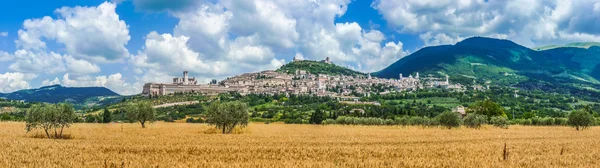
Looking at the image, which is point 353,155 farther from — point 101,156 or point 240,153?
point 101,156

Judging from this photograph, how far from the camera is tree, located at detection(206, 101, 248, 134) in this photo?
2512 inches

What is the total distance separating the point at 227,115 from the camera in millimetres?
63750

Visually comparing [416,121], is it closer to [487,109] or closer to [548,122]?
[548,122]

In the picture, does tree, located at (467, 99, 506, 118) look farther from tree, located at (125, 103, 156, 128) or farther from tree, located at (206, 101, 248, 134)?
tree, located at (125, 103, 156, 128)

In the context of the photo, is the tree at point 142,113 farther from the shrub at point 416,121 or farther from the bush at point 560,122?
the bush at point 560,122

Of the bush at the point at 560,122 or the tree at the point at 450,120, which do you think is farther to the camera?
the bush at the point at 560,122

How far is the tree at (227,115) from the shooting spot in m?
63.8

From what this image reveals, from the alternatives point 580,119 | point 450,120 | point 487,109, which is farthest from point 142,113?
point 487,109

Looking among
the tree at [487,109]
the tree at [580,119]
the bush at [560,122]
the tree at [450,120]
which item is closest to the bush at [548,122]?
the bush at [560,122]

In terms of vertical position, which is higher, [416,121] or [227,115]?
[227,115]

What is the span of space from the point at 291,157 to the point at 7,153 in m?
18.0

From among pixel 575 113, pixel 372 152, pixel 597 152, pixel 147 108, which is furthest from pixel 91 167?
pixel 575 113

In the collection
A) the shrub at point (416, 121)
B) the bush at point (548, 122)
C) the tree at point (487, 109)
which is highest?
the tree at point (487, 109)

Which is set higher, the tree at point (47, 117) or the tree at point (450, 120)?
the tree at point (47, 117)
